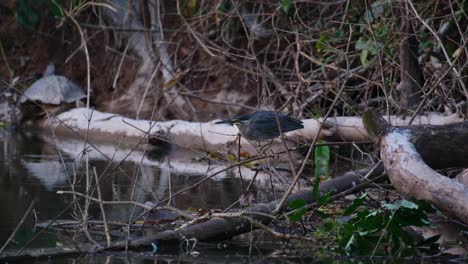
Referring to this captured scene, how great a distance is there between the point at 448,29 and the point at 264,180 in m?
1.74

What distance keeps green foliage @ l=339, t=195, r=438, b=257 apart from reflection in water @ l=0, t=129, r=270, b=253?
99 cm

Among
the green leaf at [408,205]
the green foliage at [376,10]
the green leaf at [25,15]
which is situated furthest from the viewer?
the green leaf at [25,15]

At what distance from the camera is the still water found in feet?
11.8

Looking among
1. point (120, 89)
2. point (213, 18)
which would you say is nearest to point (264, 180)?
point (213, 18)

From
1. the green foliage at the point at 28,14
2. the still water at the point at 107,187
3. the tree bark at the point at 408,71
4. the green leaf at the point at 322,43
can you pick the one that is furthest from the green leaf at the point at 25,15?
the tree bark at the point at 408,71

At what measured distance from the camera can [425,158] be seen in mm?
3949

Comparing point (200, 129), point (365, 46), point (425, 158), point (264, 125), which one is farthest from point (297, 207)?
point (200, 129)

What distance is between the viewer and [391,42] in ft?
20.2

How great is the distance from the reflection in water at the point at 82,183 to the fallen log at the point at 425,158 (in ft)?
3.41

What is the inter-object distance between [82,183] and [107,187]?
0.21m

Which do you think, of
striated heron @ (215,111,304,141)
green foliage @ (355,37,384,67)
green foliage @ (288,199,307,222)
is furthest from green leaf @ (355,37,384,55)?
green foliage @ (288,199,307,222)

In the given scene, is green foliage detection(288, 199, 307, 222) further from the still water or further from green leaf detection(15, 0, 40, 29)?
green leaf detection(15, 0, 40, 29)

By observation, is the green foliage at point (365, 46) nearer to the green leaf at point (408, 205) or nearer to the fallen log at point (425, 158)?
the fallen log at point (425, 158)

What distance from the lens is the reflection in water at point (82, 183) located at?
428 centimetres
